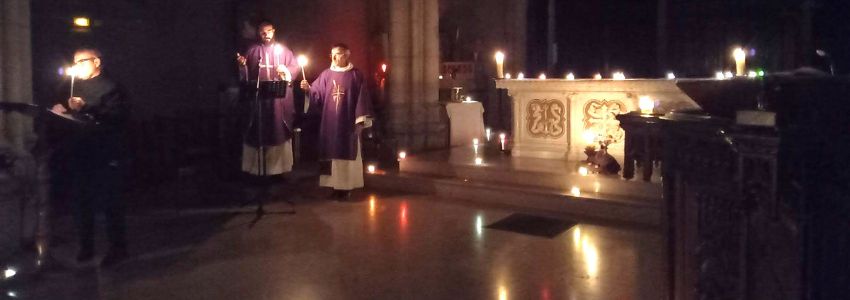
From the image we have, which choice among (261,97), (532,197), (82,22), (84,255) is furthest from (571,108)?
(82,22)

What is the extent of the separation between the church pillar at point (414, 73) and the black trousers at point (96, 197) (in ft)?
16.6

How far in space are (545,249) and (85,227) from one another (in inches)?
127

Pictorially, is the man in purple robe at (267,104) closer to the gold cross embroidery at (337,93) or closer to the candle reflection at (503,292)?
the gold cross embroidery at (337,93)

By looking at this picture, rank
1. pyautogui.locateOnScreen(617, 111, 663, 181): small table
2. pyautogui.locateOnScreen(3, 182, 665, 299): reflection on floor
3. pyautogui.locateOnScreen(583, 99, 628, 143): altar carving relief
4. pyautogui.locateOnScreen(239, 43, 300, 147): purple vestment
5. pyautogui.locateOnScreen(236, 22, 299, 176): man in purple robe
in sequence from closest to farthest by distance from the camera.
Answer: pyautogui.locateOnScreen(3, 182, 665, 299): reflection on floor, pyautogui.locateOnScreen(617, 111, 663, 181): small table, pyautogui.locateOnScreen(236, 22, 299, 176): man in purple robe, pyautogui.locateOnScreen(239, 43, 300, 147): purple vestment, pyautogui.locateOnScreen(583, 99, 628, 143): altar carving relief

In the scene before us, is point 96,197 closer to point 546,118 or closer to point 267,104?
point 267,104

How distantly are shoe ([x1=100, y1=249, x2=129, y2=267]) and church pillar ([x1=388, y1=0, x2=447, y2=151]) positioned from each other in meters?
5.07

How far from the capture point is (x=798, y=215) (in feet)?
6.22

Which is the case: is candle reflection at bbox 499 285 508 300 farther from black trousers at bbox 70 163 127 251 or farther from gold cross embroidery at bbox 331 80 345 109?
gold cross embroidery at bbox 331 80 345 109

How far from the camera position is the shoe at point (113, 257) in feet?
17.3

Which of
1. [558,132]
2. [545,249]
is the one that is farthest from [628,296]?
[558,132]

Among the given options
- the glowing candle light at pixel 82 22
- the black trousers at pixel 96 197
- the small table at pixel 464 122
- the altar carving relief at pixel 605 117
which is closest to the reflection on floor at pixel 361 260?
the black trousers at pixel 96 197

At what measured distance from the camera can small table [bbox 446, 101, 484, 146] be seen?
10586 mm

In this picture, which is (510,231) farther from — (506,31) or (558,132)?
(506,31)

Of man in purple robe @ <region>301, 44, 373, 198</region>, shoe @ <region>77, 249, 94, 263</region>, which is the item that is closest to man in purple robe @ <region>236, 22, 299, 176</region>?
man in purple robe @ <region>301, 44, 373, 198</region>
